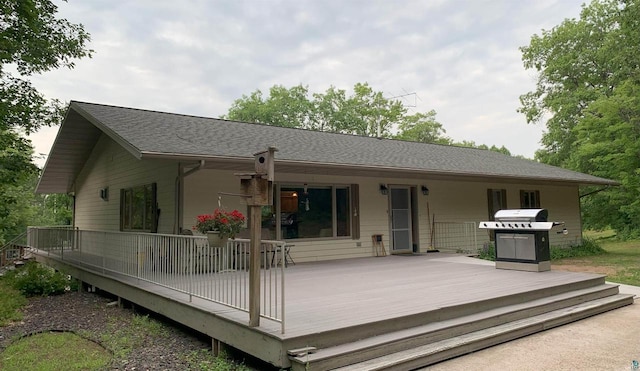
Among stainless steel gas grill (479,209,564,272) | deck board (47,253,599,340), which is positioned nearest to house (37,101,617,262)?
deck board (47,253,599,340)

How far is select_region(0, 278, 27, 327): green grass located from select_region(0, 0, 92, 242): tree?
3.19 meters

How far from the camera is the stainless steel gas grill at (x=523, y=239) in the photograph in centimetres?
720

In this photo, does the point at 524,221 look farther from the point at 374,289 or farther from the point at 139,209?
the point at 139,209

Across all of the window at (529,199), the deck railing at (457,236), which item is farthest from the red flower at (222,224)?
the window at (529,199)

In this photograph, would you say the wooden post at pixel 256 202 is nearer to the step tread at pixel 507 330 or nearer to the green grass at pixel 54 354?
the step tread at pixel 507 330

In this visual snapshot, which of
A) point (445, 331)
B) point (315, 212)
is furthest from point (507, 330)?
point (315, 212)

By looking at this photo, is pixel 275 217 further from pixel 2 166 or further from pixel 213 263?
pixel 2 166

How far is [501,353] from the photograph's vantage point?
4086 millimetres

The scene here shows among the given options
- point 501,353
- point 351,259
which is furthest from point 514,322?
point 351,259

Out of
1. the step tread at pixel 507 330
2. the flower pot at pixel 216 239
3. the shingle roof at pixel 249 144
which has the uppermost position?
the shingle roof at pixel 249 144

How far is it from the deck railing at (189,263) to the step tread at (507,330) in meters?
0.95

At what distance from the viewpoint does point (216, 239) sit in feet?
14.6

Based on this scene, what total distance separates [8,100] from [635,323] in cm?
1331

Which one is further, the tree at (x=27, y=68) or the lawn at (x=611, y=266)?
the tree at (x=27, y=68)
